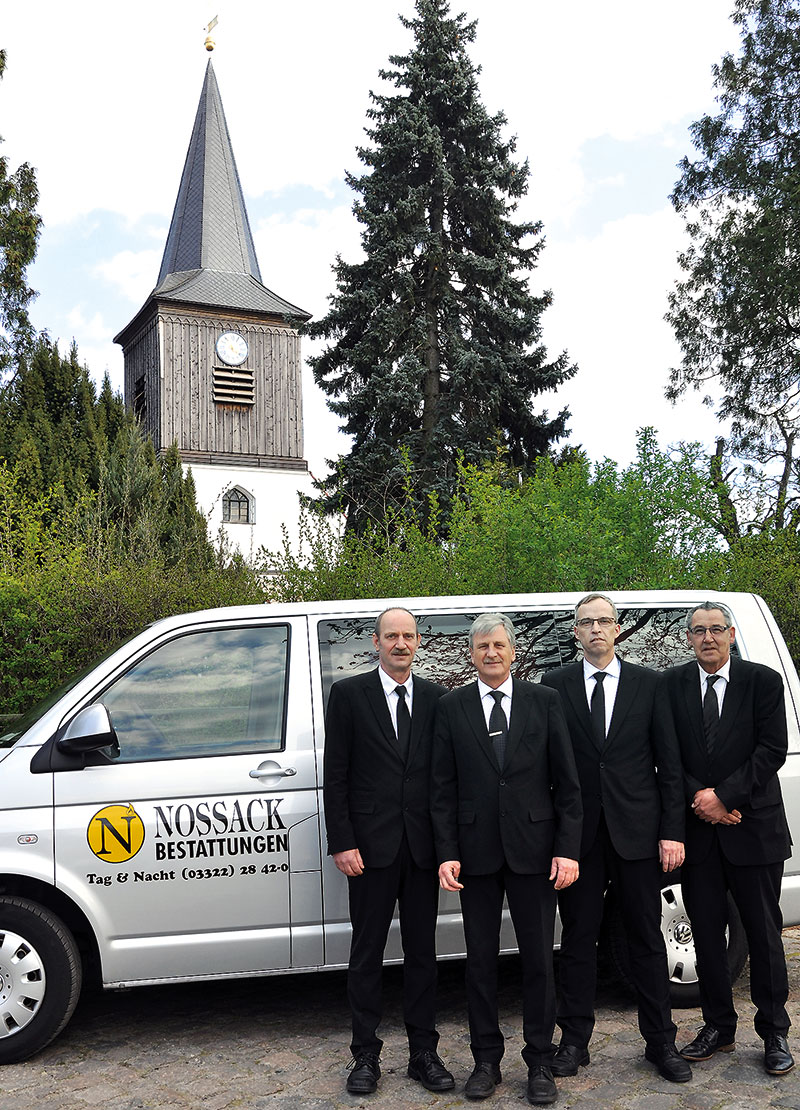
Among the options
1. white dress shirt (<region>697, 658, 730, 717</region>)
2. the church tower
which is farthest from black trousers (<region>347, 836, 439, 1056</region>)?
the church tower

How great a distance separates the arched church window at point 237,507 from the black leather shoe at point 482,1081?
42339 millimetres

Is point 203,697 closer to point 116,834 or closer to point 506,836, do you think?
point 116,834

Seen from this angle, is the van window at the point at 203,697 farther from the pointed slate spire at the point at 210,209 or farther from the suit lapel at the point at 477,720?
the pointed slate spire at the point at 210,209

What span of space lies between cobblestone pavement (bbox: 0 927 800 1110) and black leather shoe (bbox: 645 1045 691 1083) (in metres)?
0.04

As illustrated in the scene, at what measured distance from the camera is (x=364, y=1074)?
4.32 metres

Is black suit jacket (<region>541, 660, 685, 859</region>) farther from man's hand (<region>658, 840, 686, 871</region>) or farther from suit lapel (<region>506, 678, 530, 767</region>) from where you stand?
suit lapel (<region>506, 678, 530, 767</region>)

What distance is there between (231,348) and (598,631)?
42689 millimetres

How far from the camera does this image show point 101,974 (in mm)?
4727

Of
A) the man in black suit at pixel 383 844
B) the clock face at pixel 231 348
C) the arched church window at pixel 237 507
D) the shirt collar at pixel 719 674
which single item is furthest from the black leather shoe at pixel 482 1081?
the clock face at pixel 231 348

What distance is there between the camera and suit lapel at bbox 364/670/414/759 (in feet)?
14.7

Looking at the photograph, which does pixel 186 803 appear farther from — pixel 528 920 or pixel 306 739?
pixel 528 920

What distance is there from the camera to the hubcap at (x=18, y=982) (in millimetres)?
4613

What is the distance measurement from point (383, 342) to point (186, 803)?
22239mm

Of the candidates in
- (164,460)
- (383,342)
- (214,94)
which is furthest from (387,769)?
(214,94)
